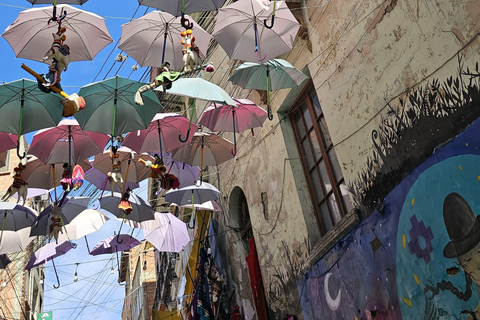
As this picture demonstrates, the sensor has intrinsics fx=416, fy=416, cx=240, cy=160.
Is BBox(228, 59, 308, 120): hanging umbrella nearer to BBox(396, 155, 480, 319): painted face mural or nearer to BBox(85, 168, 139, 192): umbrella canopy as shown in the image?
BBox(396, 155, 480, 319): painted face mural

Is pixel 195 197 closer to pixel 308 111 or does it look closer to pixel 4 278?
pixel 308 111

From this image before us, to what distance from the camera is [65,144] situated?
635 cm

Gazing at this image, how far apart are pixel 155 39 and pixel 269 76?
168 cm

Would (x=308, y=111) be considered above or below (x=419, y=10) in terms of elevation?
above

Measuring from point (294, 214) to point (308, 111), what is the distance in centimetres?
159

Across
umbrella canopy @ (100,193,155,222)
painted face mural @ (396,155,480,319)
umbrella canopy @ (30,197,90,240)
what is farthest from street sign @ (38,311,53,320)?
painted face mural @ (396,155,480,319)

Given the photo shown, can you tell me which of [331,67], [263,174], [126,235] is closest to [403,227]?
[331,67]

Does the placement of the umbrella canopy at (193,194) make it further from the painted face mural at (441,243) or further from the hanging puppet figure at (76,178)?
the painted face mural at (441,243)

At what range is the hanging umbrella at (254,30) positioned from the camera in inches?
207

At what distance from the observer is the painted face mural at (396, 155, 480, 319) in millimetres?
3191

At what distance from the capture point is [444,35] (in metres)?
3.62

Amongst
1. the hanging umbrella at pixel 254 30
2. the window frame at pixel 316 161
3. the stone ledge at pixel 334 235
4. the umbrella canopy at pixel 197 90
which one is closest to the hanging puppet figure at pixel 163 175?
the umbrella canopy at pixel 197 90

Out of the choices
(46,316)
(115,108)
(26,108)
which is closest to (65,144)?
(26,108)

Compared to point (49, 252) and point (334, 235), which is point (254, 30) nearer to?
point (334, 235)
